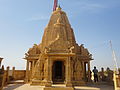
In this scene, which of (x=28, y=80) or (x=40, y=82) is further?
(x=28, y=80)

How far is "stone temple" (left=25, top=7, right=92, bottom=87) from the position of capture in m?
17.2

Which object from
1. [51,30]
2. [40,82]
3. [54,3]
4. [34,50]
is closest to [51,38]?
[51,30]

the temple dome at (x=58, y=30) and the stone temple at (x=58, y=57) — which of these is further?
the temple dome at (x=58, y=30)

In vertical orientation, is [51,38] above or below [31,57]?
above

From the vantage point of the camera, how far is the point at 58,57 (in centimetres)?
1566

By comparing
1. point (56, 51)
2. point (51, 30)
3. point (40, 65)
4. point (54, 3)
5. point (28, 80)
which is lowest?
point (28, 80)

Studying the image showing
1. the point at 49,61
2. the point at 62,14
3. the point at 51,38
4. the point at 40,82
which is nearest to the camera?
the point at 49,61

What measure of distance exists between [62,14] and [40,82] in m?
13.6

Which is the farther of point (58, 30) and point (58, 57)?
point (58, 30)

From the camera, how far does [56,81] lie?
18703 millimetres

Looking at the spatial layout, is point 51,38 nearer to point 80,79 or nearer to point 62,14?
point 62,14

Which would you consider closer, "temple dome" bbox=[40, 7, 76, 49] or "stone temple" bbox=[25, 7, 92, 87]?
"stone temple" bbox=[25, 7, 92, 87]

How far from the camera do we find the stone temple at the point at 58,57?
17234 mm

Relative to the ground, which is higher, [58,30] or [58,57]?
[58,30]
